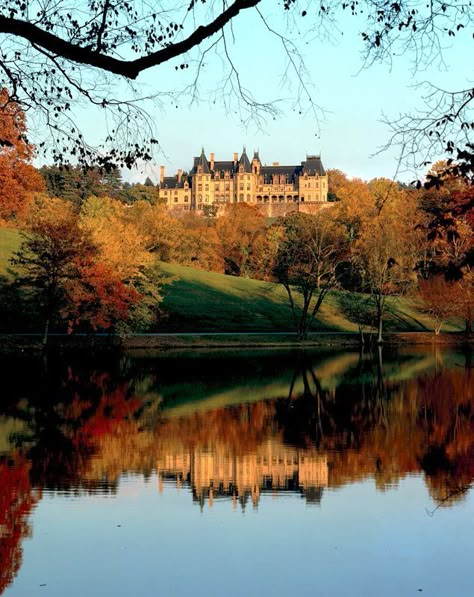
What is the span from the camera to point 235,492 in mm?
15289

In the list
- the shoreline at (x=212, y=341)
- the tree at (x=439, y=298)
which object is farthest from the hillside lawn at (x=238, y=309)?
the shoreline at (x=212, y=341)

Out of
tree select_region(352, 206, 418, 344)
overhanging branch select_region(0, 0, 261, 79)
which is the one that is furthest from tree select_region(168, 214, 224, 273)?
overhanging branch select_region(0, 0, 261, 79)

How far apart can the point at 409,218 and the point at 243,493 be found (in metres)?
75.4

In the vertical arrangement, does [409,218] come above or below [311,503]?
above

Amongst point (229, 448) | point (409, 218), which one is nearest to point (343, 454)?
point (229, 448)

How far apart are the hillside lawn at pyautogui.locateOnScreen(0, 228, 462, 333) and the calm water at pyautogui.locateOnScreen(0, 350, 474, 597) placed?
43020 mm

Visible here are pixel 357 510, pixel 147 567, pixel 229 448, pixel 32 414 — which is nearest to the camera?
pixel 147 567

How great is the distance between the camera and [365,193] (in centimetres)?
12450

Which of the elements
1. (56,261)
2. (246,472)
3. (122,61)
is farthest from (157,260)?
(122,61)

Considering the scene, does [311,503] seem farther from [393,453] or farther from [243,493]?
[393,453]

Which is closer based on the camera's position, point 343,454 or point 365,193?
point 343,454

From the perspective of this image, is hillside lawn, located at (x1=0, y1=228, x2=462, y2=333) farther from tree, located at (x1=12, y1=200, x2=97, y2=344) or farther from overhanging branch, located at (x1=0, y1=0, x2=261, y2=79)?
overhanging branch, located at (x1=0, y1=0, x2=261, y2=79)

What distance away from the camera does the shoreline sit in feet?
182

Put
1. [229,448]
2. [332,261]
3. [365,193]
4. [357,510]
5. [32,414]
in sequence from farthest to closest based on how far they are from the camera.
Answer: [365,193] → [332,261] → [32,414] → [229,448] → [357,510]
